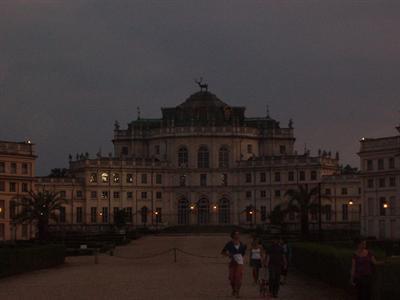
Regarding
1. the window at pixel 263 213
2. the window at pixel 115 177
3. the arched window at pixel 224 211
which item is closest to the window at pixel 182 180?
the arched window at pixel 224 211

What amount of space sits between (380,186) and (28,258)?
61.4 meters

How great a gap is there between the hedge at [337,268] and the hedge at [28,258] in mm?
12486

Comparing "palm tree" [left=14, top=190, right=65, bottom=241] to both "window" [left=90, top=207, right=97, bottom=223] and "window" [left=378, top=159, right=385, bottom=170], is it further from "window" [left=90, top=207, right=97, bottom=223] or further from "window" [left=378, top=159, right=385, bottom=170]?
"window" [left=90, top=207, right=97, bottom=223]

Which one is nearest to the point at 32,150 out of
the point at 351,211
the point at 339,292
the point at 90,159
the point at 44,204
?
the point at 44,204

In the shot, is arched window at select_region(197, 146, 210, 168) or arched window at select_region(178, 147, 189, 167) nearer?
arched window at select_region(197, 146, 210, 168)

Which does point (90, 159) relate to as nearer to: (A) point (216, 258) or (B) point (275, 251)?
(A) point (216, 258)

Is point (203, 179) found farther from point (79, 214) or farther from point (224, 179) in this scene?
point (79, 214)

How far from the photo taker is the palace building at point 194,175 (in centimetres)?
14512

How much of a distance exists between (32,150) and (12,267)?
224ft

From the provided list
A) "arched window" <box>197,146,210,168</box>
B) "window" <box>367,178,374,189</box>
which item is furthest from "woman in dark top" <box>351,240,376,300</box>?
"arched window" <box>197,146,210,168</box>

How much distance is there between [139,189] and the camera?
490 feet

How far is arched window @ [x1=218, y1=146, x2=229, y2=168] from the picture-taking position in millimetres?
152375

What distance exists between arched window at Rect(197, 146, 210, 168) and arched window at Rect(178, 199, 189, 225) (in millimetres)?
5944

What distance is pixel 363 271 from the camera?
2481 cm
